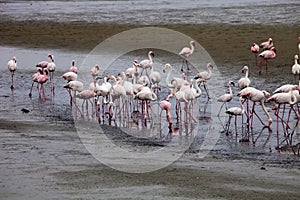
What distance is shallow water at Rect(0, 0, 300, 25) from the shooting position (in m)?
26.2

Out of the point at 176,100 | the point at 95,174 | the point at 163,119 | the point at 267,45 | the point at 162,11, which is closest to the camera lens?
the point at 95,174

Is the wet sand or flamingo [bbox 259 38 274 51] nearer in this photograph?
the wet sand

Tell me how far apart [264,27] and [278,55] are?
4.53 m

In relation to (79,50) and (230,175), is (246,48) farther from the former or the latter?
(230,175)

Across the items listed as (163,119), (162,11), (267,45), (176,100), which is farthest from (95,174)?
(162,11)

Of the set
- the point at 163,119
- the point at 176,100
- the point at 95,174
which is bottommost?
the point at 95,174

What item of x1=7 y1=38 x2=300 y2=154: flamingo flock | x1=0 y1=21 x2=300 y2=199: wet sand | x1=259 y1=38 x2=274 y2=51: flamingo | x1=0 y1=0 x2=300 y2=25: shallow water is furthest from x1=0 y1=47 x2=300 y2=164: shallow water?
x1=0 y1=0 x2=300 y2=25: shallow water

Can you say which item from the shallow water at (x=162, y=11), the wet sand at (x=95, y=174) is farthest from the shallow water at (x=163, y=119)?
the shallow water at (x=162, y=11)

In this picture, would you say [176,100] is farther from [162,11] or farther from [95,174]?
[162,11]

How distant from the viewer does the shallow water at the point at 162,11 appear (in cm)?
2617

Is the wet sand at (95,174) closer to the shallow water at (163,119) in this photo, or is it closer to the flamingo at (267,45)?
the shallow water at (163,119)

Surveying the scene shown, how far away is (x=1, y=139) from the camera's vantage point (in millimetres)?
11836

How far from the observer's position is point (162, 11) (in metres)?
29.4

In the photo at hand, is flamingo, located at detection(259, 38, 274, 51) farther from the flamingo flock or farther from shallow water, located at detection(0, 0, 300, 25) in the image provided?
shallow water, located at detection(0, 0, 300, 25)
